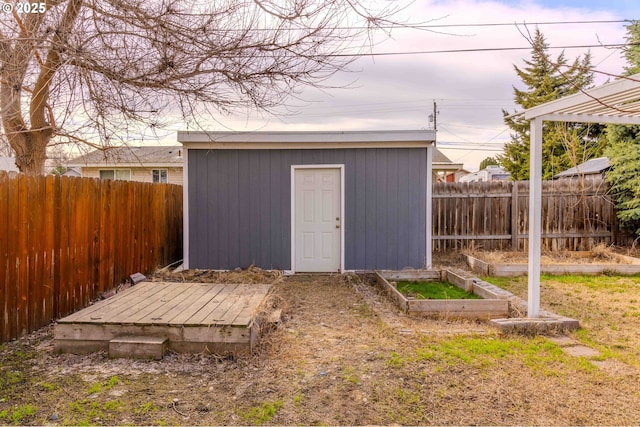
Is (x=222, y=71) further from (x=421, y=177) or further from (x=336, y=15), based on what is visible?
(x=421, y=177)

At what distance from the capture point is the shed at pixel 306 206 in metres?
7.79

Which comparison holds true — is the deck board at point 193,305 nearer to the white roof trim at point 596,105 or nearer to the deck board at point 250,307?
the deck board at point 250,307

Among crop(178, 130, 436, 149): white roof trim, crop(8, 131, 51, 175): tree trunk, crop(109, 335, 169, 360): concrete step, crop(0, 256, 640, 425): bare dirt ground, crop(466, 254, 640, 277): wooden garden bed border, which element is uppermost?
crop(178, 130, 436, 149): white roof trim

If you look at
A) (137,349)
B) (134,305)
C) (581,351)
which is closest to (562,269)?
(581,351)

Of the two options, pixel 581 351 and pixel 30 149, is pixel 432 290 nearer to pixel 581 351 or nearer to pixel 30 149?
pixel 581 351

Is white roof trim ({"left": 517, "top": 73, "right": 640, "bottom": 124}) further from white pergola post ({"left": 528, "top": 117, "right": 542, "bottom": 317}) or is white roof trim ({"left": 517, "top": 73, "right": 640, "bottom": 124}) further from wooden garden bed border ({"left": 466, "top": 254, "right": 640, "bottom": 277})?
wooden garden bed border ({"left": 466, "top": 254, "right": 640, "bottom": 277})

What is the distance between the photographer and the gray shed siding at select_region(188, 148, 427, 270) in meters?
7.80

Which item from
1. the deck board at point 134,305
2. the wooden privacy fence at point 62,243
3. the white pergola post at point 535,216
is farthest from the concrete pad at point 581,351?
the wooden privacy fence at point 62,243

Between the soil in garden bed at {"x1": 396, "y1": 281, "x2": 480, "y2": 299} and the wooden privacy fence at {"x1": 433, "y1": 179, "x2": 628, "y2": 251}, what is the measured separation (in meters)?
3.42

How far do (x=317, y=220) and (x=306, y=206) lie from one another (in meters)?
0.32

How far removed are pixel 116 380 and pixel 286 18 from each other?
3349mm

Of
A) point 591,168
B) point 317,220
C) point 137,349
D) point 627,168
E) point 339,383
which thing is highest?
point 591,168

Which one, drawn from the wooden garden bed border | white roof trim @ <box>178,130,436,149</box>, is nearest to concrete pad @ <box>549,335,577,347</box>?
the wooden garden bed border

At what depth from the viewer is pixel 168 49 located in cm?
406
